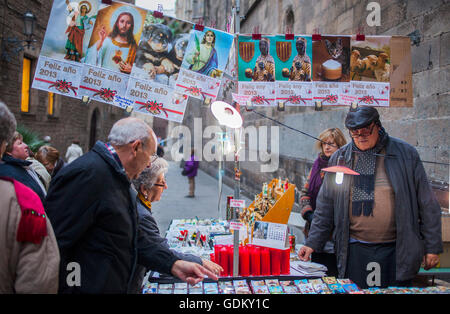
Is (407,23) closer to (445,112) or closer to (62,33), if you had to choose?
(445,112)

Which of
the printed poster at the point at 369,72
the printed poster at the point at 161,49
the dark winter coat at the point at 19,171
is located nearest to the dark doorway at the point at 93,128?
the printed poster at the point at 161,49

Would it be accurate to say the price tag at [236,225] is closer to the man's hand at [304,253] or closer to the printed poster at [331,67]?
the man's hand at [304,253]

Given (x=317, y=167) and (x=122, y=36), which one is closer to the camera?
(x=122, y=36)

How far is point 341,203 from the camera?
3176 millimetres

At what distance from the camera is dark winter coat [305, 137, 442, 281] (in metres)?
2.90

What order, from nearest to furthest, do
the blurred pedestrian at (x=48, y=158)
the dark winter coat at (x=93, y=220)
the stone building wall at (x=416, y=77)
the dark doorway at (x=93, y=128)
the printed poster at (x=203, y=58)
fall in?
the dark winter coat at (x=93, y=220) → the printed poster at (x=203, y=58) → the stone building wall at (x=416, y=77) → the blurred pedestrian at (x=48, y=158) → the dark doorway at (x=93, y=128)

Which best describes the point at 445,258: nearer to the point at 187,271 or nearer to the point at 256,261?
the point at 256,261

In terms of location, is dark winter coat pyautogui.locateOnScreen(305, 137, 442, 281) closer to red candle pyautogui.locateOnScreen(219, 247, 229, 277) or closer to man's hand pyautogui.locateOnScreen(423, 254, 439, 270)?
man's hand pyautogui.locateOnScreen(423, 254, 439, 270)

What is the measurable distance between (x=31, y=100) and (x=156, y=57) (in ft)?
36.6

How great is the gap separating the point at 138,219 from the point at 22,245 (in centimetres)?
84

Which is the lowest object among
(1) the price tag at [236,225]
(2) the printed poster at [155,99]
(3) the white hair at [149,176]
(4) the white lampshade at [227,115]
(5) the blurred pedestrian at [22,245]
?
(1) the price tag at [236,225]

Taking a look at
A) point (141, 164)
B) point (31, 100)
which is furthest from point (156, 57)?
point (31, 100)

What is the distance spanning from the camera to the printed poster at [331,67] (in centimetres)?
380

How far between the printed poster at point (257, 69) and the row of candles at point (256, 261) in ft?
5.01
